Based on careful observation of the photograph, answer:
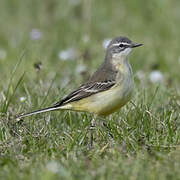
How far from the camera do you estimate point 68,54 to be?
9.99 meters

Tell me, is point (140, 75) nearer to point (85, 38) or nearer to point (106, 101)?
point (85, 38)

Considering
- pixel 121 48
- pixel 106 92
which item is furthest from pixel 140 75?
pixel 106 92

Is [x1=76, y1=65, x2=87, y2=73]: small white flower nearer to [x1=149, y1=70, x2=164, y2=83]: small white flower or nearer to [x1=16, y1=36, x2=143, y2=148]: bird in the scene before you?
[x1=149, y1=70, x2=164, y2=83]: small white flower

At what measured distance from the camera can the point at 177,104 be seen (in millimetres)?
6930

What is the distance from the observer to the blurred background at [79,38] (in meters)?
8.94

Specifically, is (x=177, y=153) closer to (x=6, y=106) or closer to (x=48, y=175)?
(x=48, y=175)

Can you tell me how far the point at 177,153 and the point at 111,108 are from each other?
1.57m

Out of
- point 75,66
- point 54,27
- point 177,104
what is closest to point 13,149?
point 177,104

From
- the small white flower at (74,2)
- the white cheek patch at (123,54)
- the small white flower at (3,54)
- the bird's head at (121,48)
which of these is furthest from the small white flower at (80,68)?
the small white flower at (74,2)

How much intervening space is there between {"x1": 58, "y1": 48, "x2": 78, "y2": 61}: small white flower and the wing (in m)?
2.96

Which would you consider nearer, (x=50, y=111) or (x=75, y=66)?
(x=50, y=111)

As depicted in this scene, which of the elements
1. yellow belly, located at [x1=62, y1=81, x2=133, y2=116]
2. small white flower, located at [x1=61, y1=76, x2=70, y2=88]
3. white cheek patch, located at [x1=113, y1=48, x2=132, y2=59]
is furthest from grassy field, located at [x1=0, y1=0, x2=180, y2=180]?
white cheek patch, located at [x1=113, y1=48, x2=132, y2=59]

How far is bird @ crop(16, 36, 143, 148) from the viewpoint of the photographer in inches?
249

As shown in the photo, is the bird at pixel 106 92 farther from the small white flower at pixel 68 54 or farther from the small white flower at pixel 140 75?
the small white flower at pixel 68 54
